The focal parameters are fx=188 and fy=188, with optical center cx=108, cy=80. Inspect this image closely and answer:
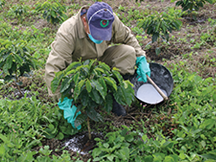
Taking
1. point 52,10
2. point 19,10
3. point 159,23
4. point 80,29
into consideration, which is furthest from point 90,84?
point 19,10

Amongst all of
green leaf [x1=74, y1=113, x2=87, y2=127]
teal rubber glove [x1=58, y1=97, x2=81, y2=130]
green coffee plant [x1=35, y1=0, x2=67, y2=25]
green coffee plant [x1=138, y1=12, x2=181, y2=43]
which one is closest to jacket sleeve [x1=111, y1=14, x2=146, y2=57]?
green coffee plant [x1=138, y1=12, x2=181, y2=43]

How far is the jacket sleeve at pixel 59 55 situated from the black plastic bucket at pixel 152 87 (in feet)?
3.17

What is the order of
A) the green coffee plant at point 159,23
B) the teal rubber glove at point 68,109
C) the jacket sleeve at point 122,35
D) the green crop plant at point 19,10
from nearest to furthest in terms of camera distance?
1. the teal rubber glove at point 68,109
2. the jacket sleeve at point 122,35
3. the green coffee plant at point 159,23
4. the green crop plant at point 19,10

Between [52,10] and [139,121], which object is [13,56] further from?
[52,10]

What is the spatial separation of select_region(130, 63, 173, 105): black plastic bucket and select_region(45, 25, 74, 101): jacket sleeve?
965 millimetres

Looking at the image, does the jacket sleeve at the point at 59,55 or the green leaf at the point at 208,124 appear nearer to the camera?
the green leaf at the point at 208,124

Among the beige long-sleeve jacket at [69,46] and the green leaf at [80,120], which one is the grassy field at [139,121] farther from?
the beige long-sleeve jacket at [69,46]

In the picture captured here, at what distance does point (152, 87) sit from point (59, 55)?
1.35m

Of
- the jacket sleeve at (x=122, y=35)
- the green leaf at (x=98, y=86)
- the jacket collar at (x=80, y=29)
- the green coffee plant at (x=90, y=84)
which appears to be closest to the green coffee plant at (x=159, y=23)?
the jacket sleeve at (x=122, y=35)

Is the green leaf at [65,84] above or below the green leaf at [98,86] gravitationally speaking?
above

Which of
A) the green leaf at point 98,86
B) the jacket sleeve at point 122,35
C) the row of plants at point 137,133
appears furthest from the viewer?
the jacket sleeve at point 122,35

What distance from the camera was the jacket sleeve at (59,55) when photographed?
1.89 m

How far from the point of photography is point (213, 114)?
74.6 inches

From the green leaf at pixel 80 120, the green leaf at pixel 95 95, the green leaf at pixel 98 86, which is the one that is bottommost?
the green leaf at pixel 80 120
